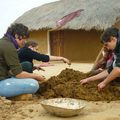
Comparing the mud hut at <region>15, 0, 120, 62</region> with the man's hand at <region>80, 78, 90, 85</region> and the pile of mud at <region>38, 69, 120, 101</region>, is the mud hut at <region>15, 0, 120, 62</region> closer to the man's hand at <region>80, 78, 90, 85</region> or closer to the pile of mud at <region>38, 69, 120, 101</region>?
the pile of mud at <region>38, 69, 120, 101</region>

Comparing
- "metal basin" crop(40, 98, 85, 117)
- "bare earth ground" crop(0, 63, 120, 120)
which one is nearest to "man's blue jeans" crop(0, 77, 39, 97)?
"bare earth ground" crop(0, 63, 120, 120)

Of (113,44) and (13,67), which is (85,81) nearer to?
(113,44)

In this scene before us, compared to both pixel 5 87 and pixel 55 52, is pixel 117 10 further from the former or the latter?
pixel 5 87

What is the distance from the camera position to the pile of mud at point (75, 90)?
5.91 meters

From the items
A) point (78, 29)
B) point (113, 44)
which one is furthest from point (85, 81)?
point (78, 29)

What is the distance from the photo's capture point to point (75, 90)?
6012mm

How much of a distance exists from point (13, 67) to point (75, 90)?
1.01 m

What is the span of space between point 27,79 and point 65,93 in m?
0.61

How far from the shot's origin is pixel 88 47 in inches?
693

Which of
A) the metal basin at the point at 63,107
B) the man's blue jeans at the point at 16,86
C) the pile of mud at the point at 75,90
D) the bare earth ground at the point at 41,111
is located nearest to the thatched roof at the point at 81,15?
the pile of mud at the point at 75,90

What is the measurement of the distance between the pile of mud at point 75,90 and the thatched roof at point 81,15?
10.6 meters

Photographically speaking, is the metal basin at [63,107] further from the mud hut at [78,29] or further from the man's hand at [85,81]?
the mud hut at [78,29]

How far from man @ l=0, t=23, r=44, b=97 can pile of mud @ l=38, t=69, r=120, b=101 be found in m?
0.41

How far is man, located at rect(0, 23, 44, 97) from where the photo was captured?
18.4 ft
